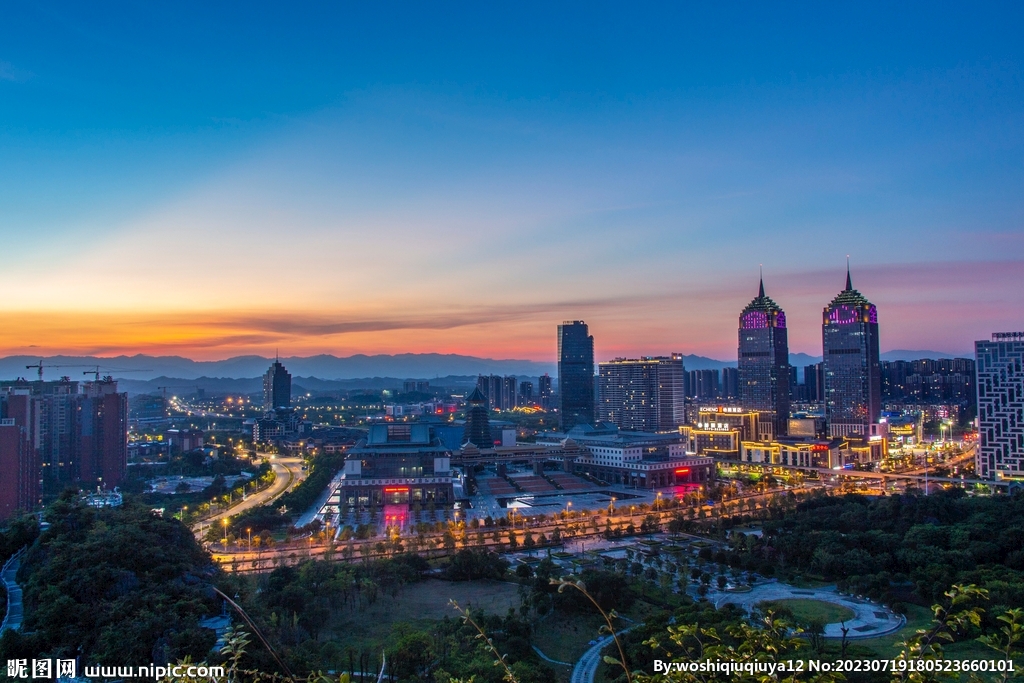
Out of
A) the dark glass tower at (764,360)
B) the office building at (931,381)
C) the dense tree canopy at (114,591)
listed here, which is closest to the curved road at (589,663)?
the dense tree canopy at (114,591)

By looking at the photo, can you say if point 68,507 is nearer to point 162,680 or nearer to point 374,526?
point 374,526

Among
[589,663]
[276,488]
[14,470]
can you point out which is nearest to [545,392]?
[276,488]

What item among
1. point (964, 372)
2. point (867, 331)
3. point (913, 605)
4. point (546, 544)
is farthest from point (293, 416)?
point (964, 372)

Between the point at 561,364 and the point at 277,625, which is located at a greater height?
the point at 561,364

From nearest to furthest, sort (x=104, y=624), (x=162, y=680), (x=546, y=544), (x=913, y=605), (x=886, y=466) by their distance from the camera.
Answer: (x=162, y=680)
(x=104, y=624)
(x=913, y=605)
(x=546, y=544)
(x=886, y=466)

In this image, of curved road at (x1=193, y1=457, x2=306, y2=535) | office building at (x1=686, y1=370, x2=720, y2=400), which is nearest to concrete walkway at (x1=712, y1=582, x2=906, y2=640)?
curved road at (x1=193, y1=457, x2=306, y2=535)

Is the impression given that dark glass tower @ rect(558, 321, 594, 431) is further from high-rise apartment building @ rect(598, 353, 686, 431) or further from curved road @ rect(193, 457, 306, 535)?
curved road @ rect(193, 457, 306, 535)

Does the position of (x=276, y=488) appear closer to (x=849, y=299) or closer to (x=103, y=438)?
(x=103, y=438)
